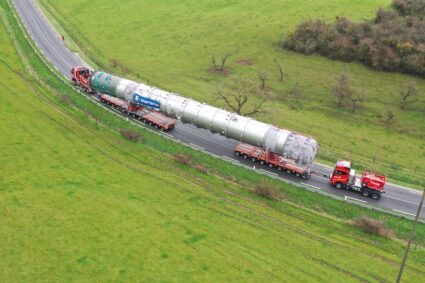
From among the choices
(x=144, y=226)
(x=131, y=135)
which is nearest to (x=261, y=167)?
(x=131, y=135)

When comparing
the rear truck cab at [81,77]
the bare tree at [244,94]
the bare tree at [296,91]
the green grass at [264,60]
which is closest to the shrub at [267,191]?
the green grass at [264,60]

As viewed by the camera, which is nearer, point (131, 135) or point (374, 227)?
point (374, 227)

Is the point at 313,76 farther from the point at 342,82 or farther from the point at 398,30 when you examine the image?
→ the point at 398,30

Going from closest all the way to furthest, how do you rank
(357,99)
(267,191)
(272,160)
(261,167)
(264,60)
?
(267,191)
(272,160)
(261,167)
(357,99)
(264,60)

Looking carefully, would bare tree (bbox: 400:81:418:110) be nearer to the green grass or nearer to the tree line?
the green grass

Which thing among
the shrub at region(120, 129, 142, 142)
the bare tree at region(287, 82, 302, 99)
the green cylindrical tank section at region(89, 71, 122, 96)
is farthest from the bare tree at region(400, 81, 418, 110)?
the green cylindrical tank section at region(89, 71, 122, 96)

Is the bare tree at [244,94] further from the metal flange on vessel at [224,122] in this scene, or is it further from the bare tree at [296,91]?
the metal flange on vessel at [224,122]

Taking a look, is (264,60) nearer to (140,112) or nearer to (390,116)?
(390,116)

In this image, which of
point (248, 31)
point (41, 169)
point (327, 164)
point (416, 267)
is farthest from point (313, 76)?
point (41, 169)
